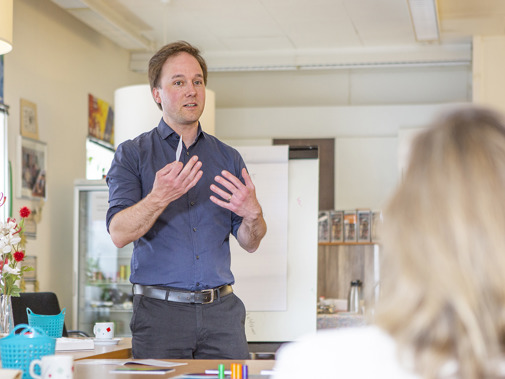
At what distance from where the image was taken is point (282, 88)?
7996 millimetres

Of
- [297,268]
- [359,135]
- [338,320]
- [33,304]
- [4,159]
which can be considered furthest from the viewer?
[359,135]

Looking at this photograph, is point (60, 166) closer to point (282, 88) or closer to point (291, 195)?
point (291, 195)

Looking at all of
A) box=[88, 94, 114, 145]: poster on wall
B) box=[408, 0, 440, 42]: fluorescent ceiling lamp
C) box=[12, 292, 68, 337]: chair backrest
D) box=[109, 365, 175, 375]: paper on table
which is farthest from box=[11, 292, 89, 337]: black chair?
box=[408, 0, 440, 42]: fluorescent ceiling lamp

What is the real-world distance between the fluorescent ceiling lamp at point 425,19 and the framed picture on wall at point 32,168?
298 centimetres

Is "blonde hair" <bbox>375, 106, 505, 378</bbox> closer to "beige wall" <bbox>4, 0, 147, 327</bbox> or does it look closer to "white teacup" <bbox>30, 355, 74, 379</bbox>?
"white teacup" <bbox>30, 355, 74, 379</bbox>

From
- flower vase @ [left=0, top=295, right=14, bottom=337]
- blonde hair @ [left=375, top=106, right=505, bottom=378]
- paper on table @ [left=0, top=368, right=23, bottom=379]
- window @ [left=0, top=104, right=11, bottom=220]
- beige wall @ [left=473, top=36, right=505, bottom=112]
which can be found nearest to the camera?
blonde hair @ [left=375, top=106, right=505, bottom=378]

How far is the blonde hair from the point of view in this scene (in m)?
0.75

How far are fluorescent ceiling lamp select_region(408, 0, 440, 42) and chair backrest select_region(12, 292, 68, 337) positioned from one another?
3.40 meters

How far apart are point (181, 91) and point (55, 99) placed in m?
3.50

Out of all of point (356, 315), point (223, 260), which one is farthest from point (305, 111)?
point (223, 260)

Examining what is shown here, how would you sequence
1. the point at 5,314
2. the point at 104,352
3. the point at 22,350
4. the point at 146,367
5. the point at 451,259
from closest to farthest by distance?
the point at 451,259
the point at 22,350
the point at 146,367
the point at 104,352
the point at 5,314

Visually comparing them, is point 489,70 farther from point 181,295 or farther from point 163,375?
point 163,375

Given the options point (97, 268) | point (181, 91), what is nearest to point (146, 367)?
point (181, 91)

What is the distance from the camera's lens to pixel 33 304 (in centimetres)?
394
